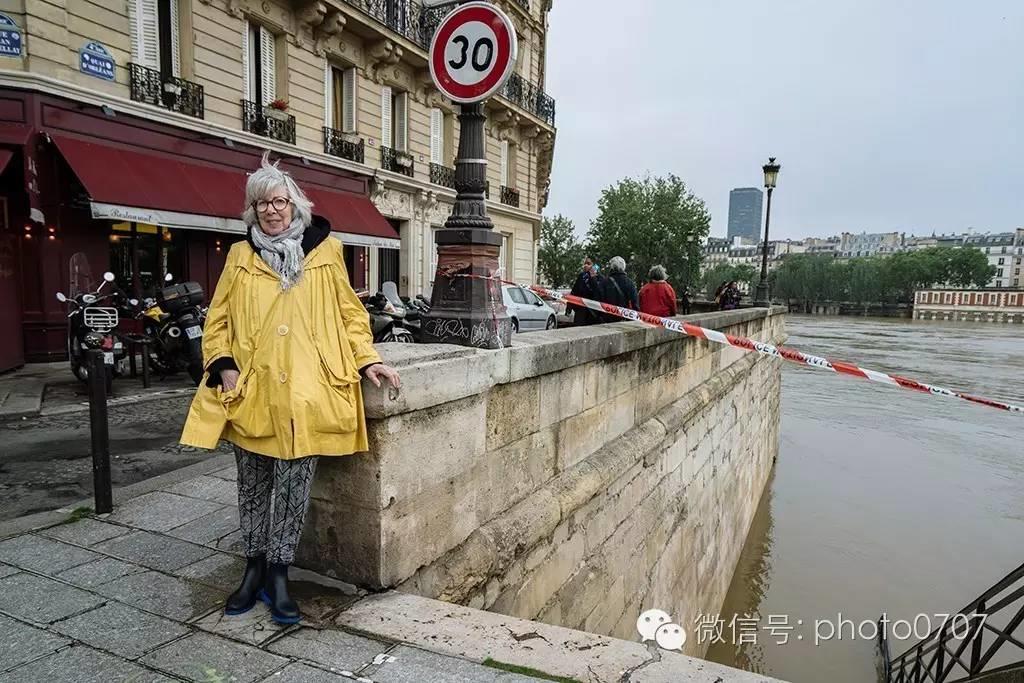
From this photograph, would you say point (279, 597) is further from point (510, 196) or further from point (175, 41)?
point (510, 196)

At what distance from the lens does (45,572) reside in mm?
2787

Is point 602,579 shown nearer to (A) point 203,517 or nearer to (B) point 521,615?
(B) point 521,615

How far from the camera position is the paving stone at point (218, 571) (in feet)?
8.91

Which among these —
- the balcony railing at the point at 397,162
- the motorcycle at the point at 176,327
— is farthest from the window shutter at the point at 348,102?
the motorcycle at the point at 176,327

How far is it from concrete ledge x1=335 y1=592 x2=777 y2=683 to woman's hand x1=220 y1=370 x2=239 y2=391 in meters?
0.97

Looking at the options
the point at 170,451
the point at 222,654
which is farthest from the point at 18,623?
the point at 170,451

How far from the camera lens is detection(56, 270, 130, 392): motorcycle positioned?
6508mm

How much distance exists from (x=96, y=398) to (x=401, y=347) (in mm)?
1855

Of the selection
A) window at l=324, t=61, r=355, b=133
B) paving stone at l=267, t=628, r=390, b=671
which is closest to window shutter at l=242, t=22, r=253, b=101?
window at l=324, t=61, r=355, b=133

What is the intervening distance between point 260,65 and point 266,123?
1.20 meters

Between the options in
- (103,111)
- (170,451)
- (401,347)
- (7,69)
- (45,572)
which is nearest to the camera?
(45,572)

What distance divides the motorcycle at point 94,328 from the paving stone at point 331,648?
5.43 m

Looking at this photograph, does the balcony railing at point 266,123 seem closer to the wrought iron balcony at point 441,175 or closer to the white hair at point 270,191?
the wrought iron balcony at point 441,175

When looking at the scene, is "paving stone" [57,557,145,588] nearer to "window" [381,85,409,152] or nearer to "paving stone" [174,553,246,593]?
"paving stone" [174,553,246,593]
